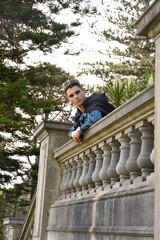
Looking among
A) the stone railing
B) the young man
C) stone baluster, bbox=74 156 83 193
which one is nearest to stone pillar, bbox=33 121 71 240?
the stone railing

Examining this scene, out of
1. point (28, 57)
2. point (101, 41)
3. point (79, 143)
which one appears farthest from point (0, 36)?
point (79, 143)

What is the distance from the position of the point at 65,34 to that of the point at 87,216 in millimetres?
15198

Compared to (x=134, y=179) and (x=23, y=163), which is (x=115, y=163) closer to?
(x=134, y=179)

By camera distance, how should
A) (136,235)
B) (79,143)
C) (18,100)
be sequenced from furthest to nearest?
(18,100)
(79,143)
(136,235)

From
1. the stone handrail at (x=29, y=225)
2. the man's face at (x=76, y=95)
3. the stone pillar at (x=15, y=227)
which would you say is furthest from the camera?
the stone pillar at (x=15, y=227)

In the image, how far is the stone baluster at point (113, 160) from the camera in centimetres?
348

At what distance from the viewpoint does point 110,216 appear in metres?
3.15

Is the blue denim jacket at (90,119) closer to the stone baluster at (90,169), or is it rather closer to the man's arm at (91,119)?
the man's arm at (91,119)

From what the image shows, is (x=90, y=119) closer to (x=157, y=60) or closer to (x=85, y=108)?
(x=85, y=108)

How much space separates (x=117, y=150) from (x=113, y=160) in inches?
3.6

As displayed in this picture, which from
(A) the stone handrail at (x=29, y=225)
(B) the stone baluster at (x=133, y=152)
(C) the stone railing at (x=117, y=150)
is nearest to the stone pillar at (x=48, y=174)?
(C) the stone railing at (x=117, y=150)

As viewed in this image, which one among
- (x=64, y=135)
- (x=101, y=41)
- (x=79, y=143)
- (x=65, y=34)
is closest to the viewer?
(x=79, y=143)

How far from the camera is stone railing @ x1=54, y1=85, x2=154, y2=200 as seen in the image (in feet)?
9.41

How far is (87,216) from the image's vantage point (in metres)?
3.72
